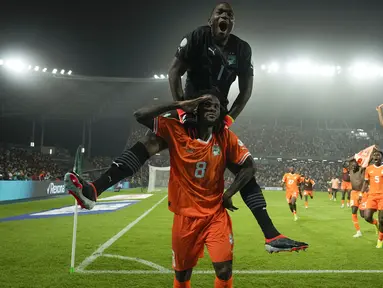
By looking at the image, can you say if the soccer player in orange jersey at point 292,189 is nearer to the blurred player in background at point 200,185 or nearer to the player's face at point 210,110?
the blurred player in background at point 200,185

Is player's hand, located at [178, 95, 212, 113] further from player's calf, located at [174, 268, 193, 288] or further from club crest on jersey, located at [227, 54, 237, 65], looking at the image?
player's calf, located at [174, 268, 193, 288]

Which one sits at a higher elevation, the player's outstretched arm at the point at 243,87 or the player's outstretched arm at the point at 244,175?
the player's outstretched arm at the point at 243,87

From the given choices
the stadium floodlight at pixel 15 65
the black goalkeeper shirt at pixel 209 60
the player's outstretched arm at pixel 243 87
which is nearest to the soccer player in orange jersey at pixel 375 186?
the player's outstretched arm at pixel 243 87

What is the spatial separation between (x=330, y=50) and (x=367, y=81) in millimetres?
7713

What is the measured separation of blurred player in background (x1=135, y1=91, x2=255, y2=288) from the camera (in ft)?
11.0

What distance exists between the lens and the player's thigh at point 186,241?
341 cm

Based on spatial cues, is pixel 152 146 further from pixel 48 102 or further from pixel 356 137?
pixel 356 137

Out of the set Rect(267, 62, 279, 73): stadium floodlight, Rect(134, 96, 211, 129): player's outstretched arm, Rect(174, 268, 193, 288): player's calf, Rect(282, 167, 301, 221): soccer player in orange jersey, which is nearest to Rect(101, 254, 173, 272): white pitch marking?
Rect(174, 268, 193, 288): player's calf

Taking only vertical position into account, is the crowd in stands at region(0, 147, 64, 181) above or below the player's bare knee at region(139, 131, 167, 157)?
below

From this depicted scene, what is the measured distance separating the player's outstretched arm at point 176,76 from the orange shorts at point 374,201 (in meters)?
7.22

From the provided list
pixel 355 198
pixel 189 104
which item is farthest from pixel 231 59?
pixel 355 198

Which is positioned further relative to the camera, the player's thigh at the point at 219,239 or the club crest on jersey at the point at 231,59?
the club crest on jersey at the point at 231,59

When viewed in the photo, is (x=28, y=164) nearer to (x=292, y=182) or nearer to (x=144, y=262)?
(x=292, y=182)

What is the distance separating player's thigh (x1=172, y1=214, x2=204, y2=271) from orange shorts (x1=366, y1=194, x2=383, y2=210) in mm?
6985
